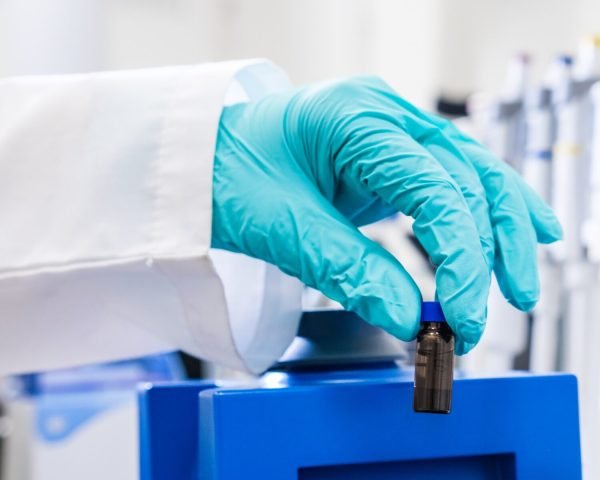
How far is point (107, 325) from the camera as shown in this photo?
737mm

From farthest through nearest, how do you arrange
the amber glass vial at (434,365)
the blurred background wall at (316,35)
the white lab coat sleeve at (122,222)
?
the blurred background wall at (316,35), the white lab coat sleeve at (122,222), the amber glass vial at (434,365)

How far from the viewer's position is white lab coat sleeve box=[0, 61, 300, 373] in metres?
0.66

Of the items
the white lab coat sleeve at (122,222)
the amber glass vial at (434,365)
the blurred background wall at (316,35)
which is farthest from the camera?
the blurred background wall at (316,35)

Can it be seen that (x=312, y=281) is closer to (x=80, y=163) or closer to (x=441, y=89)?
(x=80, y=163)

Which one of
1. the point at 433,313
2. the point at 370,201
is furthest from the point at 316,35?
the point at 433,313

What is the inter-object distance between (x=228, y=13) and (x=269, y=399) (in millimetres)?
2962

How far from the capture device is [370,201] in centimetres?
69

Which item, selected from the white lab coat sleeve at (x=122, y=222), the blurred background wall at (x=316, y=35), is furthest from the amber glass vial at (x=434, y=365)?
the blurred background wall at (x=316, y=35)

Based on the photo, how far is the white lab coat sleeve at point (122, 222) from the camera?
66 centimetres

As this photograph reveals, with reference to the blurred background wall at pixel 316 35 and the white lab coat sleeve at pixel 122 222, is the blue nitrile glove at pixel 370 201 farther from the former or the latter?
the blurred background wall at pixel 316 35

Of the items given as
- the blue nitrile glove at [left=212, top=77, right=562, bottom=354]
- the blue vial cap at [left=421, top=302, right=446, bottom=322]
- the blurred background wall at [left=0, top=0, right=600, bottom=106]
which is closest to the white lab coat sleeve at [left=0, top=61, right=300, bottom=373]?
the blue nitrile glove at [left=212, top=77, right=562, bottom=354]

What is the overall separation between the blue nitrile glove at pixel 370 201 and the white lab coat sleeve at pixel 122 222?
30mm

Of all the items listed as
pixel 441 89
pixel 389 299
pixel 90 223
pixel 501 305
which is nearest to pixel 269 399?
pixel 389 299

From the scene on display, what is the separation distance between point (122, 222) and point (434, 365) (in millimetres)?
291
